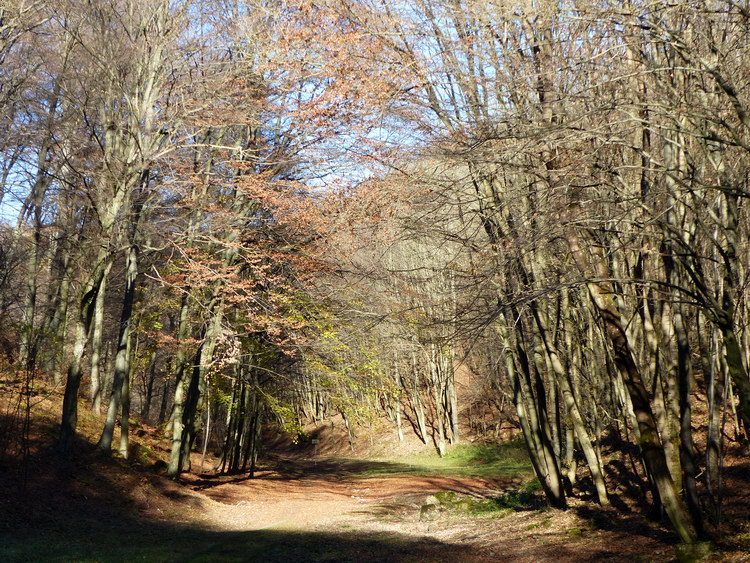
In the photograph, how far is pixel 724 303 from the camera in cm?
755

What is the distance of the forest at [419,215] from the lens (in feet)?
23.6

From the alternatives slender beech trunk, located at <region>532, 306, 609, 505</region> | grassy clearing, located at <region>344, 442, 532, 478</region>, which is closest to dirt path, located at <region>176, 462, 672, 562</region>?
slender beech trunk, located at <region>532, 306, 609, 505</region>

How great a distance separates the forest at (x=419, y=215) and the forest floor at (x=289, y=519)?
246mm

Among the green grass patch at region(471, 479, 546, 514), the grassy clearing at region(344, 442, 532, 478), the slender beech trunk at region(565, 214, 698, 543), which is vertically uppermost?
the slender beech trunk at region(565, 214, 698, 543)

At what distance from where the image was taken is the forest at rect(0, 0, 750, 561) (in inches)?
283

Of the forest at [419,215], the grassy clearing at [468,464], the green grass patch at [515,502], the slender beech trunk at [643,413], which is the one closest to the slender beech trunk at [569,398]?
the forest at [419,215]

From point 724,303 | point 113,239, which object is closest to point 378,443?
point 113,239

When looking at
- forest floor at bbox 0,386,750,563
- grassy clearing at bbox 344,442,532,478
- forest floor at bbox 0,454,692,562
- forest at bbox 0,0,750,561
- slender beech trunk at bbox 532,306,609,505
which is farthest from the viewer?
grassy clearing at bbox 344,442,532,478

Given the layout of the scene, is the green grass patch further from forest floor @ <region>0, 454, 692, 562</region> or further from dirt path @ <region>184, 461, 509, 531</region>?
dirt path @ <region>184, 461, 509, 531</region>

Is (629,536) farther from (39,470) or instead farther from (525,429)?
(39,470)

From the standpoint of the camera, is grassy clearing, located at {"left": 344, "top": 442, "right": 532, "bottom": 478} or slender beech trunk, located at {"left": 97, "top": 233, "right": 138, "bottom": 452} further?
grassy clearing, located at {"left": 344, "top": 442, "right": 532, "bottom": 478}

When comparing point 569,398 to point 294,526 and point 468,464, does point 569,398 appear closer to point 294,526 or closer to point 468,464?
point 294,526

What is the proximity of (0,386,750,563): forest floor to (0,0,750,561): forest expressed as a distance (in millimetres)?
246

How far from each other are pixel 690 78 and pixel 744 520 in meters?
5.76
